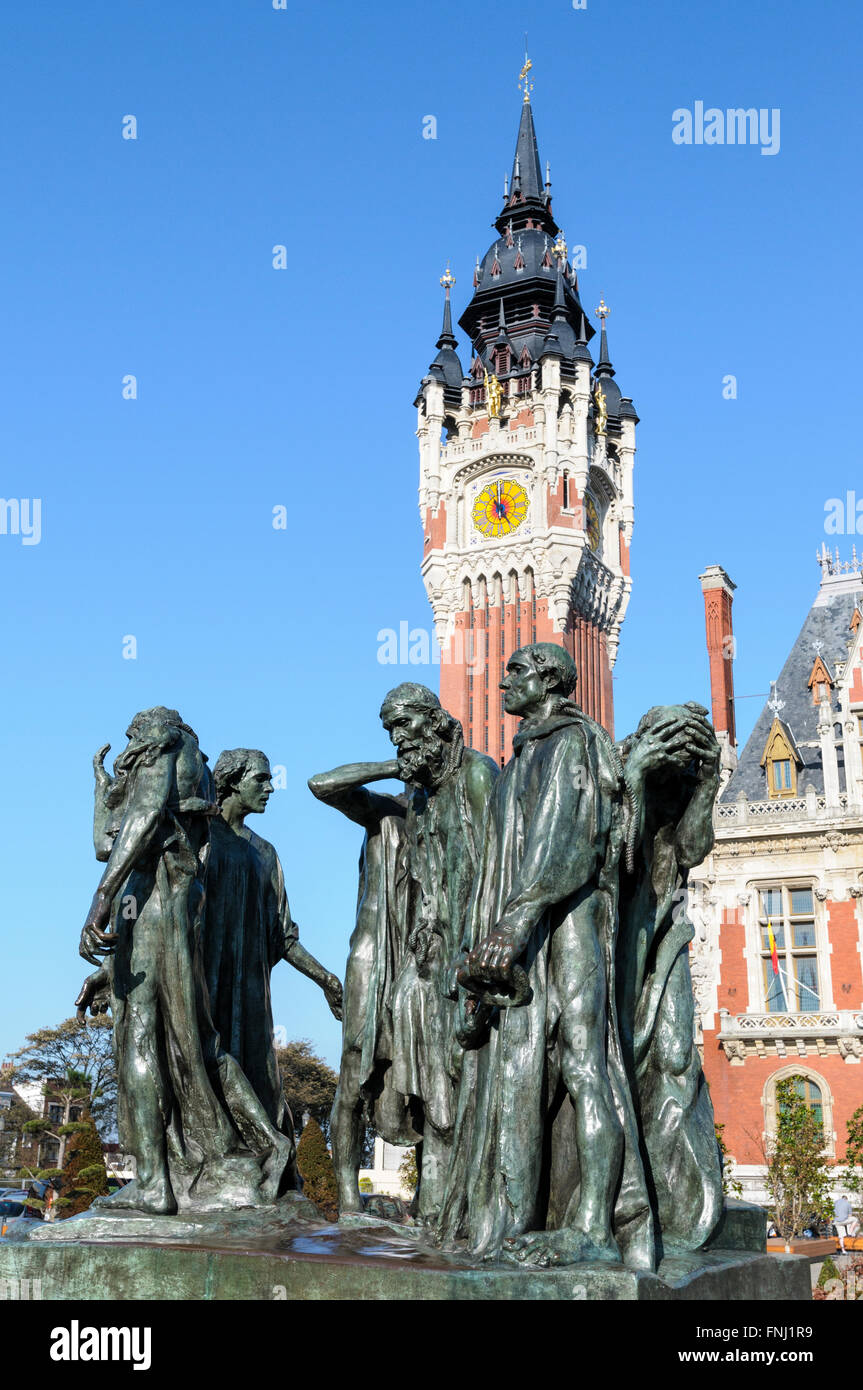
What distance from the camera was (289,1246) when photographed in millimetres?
5891

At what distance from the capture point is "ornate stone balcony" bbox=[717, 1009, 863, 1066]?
3347 cm

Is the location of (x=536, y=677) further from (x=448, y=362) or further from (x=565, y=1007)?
(x=448, y=362)

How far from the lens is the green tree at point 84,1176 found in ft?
85.0

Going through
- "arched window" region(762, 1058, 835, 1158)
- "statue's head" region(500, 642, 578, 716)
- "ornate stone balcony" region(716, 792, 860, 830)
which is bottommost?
"arched window" region(762, 1058, 835, 1158)

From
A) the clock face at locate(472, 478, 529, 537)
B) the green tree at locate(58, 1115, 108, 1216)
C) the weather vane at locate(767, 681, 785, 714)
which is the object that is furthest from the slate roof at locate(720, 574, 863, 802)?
the clock face at locate(472, 478, 529, 537)

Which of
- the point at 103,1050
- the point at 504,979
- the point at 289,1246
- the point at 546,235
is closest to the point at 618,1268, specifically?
the point at 504,979

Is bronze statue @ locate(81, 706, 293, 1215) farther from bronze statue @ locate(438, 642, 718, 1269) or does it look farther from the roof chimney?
the roof chimney

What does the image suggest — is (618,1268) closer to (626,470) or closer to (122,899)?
(122,899)

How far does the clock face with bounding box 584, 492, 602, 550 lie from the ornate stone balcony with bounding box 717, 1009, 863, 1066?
47308mm

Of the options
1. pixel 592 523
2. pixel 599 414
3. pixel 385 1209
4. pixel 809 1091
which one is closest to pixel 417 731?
pixel 385 1209

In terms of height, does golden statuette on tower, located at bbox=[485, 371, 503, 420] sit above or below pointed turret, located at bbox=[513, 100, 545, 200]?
below

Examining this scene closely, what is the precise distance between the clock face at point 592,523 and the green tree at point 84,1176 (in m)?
55.3

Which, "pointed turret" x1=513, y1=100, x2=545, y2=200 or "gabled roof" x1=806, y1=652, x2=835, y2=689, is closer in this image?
"gabled roof" x1=806, y1=652, x2=835, y2=689

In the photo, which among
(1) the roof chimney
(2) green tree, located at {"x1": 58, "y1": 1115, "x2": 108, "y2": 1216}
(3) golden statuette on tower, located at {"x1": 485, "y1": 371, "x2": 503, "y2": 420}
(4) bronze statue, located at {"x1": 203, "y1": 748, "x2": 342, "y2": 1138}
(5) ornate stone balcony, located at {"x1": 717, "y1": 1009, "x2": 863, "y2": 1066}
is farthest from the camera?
(3) golden statuette on tower, located at {"x1": 485, "y1": 371, "x2": 503, "y2": 420}
